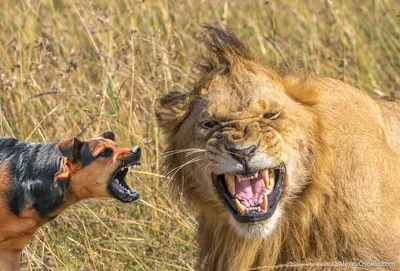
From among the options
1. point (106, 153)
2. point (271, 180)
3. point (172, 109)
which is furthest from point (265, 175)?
point (106, 153)

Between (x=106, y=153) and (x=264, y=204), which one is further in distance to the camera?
(x=264, y=204)

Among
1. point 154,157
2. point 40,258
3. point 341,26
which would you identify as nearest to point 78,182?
point 40,258

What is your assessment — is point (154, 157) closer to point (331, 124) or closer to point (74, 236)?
point (74, 236)

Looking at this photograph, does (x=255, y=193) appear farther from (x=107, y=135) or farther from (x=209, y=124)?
(x=107, y=135)

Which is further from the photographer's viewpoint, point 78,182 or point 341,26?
point 341,26

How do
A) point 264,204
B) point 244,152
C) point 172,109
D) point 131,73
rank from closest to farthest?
point 244,152 < point 264,204 < point 172,109 < point 131,73

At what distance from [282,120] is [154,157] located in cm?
179

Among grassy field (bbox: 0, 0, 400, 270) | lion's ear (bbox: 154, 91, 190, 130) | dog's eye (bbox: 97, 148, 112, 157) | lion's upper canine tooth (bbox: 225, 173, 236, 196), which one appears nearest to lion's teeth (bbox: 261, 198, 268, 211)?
lion's upper canine tooth (bbox: 225, 173, 236, 196)

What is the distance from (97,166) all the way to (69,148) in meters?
0.11

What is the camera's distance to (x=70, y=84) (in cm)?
601

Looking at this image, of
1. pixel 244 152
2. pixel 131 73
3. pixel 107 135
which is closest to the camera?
pixel 107 135

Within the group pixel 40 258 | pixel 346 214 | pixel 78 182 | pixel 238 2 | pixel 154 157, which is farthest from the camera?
pixel 238 2

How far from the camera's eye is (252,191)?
3.79 m

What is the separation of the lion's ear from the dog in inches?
43.8
